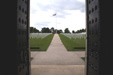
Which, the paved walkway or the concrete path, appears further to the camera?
the concrete path

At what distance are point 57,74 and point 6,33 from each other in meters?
2.64

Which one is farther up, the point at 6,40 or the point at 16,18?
the point at 16,18

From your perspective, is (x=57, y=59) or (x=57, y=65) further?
(x=57, y=59)

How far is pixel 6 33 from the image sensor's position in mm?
2268

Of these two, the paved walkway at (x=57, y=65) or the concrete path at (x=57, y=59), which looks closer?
the paved walkway at (x=57, y=65)

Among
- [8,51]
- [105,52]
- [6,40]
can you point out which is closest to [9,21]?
[6,40]

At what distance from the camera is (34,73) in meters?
4.29

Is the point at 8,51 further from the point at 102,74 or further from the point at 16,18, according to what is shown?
the point at 102,74

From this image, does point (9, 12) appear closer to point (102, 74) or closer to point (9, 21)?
point (9, 21)

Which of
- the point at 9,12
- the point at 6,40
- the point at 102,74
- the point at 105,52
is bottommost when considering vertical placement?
the point at 102,74

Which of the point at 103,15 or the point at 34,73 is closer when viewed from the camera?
the point at 103,15

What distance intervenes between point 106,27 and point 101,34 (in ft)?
0.58

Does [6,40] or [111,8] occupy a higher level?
[111,8]

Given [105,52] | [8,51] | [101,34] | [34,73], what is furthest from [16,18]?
[34,73]
